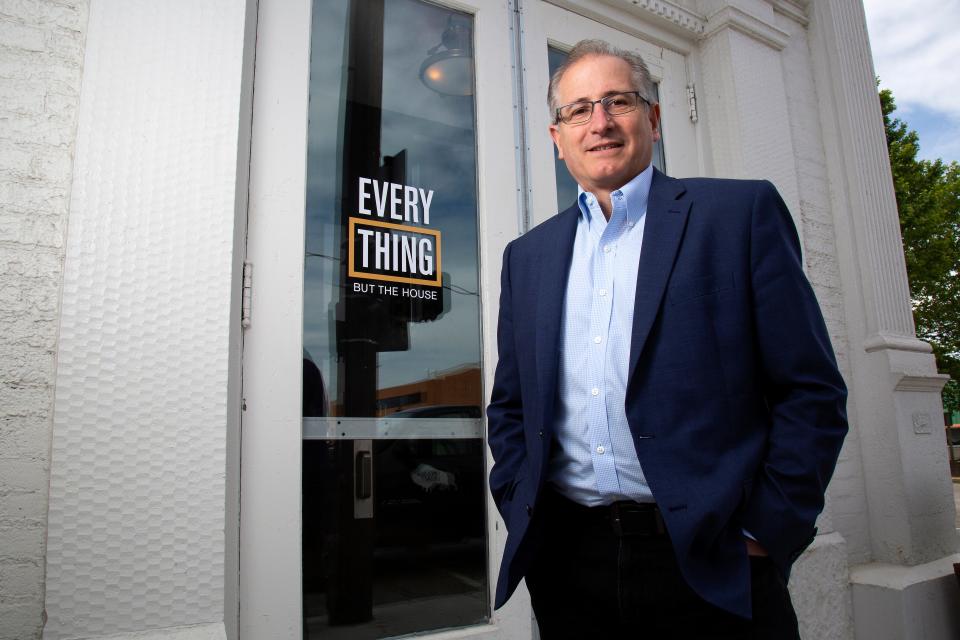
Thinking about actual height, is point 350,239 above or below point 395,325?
above

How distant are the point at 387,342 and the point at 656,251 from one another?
138 cm

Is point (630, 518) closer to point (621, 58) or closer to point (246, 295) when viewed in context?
point (621, 58)

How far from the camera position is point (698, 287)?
4.68 ft

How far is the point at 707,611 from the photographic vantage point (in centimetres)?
133

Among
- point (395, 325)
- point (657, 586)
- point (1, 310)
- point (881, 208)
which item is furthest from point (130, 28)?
point (881, 208)

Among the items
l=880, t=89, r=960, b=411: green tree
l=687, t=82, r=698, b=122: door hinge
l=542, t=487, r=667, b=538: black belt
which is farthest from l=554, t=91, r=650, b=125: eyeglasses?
l=880, t=89, r=960, b=411: green tree

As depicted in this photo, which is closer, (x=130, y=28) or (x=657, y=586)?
(x=657, y=586)

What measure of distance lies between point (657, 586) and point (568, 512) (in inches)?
10.5

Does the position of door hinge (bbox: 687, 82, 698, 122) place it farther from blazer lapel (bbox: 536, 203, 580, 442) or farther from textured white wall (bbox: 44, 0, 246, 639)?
textured white wall (bbox: 44, 0, 246, 639)

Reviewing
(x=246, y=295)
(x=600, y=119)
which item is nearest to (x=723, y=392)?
(x=600, y=119)

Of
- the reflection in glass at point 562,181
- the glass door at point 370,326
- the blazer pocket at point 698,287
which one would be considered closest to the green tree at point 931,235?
the reflection in glass at point 562,181

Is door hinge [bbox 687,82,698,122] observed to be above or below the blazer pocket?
above

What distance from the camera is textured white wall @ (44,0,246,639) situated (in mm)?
1786

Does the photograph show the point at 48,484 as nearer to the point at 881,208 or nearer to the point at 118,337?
the point at 118,337
